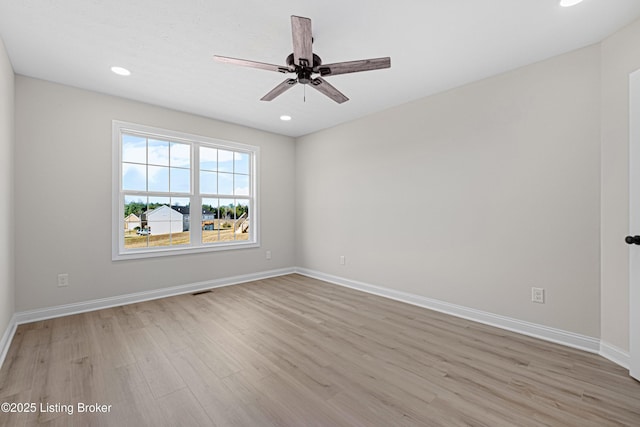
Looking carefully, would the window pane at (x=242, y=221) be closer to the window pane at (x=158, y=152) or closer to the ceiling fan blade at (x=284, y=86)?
the window pane at (x=158, y=152)

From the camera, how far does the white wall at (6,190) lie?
2.31 m

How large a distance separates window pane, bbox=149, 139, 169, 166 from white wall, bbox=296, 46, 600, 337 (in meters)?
2.69

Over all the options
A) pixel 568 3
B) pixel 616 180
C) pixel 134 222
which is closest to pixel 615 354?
pixel 616 180

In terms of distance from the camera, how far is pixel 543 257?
8.42 ft

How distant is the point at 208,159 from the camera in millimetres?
4363

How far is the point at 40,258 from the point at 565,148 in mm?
5369

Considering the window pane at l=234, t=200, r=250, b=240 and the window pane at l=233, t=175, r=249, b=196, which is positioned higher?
the window pane at l=233, t=175, r=249, b=196

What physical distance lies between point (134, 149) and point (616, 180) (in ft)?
16.7

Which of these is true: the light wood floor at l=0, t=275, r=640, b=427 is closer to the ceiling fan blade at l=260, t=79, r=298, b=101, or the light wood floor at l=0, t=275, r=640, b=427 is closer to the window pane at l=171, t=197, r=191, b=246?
the window pane at l=171, t=197, r=191, b=246

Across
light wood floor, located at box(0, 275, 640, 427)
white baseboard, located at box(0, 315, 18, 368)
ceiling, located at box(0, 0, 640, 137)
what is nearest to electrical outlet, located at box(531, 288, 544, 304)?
light wood floor, located at box(0, 275, 640, 427)

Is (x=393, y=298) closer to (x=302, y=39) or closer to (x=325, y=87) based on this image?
(x=325, y=87)

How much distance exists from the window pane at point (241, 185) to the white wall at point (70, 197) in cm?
115

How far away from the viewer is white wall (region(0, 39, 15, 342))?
2314 millimetres

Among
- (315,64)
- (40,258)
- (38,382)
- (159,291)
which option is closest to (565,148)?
(315,64)
